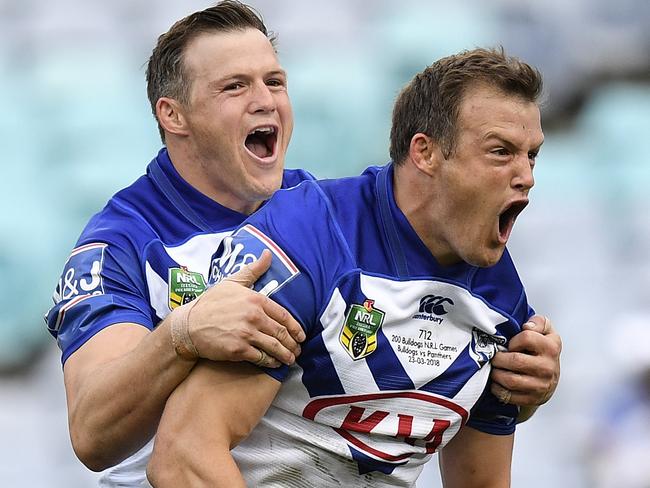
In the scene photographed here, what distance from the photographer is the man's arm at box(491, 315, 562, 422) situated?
3.24 metres

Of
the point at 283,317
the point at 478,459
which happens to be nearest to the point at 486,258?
the point at 283,317

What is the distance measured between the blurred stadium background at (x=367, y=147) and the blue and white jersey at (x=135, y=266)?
201cm

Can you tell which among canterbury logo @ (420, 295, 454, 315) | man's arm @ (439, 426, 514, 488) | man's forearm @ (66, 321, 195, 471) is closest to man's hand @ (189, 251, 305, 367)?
man's forearm @ (66, 321, 195, 471)

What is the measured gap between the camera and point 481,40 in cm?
606

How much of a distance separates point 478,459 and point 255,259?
986mm

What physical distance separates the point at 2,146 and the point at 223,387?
3.20m

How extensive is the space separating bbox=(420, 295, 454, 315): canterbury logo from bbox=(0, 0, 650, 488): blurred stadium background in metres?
2.53

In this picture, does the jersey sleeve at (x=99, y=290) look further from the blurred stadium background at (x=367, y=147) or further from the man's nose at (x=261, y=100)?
the blurred stadium background at (x=367, y=147)

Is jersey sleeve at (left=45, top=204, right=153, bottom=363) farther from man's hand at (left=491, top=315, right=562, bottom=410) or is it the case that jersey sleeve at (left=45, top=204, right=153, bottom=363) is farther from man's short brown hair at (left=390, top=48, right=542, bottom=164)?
man's hand at (left=491, top=315, right=562, bottom=410)

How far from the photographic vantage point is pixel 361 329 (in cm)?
299

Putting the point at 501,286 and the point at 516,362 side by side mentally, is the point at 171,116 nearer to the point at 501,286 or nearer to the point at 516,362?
the point at 501,286

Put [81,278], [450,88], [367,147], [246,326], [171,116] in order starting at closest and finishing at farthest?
1. [246,326]
2. [450,88]
3. [81,278]
4. [171,116]
5. [367,147]

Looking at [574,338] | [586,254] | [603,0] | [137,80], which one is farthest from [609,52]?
[137,80]

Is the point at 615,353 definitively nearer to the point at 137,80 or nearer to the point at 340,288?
the point at 137,80
